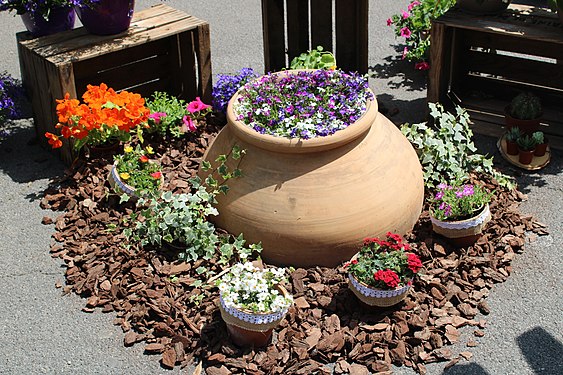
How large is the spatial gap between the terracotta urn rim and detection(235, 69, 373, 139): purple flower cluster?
2.3 inches

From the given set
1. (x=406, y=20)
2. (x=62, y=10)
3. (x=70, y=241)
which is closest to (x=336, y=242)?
(x=70, y=241)

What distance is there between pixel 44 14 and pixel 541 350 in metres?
3.95

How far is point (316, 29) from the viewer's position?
6148mm

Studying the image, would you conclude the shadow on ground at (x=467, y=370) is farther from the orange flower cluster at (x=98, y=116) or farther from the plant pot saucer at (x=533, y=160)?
the orange flower cluster at (x=98, y=116)

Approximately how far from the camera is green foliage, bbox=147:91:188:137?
18.7 feet

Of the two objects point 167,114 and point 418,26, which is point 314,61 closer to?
point 167,114

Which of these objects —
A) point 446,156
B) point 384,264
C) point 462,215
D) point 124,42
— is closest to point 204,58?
point 124,42

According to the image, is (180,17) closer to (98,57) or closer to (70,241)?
(98,57)

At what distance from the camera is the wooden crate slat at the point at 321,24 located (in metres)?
6.04

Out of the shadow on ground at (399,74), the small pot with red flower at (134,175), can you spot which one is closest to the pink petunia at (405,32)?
the shadow on ground at (399,74)

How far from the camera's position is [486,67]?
6207 millimetres

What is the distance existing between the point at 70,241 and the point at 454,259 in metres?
2.33

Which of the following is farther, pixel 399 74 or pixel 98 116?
pixel 399 74

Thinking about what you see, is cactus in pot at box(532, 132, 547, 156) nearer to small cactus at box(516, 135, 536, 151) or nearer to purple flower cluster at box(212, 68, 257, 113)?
small cactus at box(516, 135, 536, 151)
